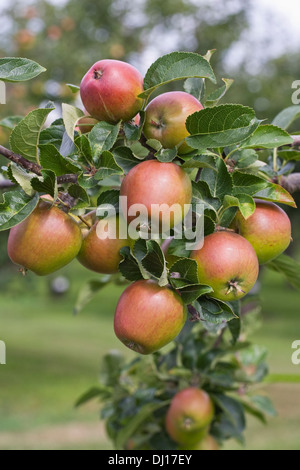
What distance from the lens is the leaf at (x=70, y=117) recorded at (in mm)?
914

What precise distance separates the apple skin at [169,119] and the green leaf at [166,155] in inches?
0.7

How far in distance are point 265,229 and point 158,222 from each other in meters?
0.22

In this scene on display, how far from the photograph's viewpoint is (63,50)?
20.2 ft

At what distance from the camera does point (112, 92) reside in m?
0.87

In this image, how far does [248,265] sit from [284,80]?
36.1 feet

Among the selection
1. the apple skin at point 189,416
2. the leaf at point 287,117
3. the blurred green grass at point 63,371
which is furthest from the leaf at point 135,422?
the leaf at point 287,117

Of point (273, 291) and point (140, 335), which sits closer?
point (140, 335)

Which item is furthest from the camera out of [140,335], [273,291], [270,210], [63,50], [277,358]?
[273,291]

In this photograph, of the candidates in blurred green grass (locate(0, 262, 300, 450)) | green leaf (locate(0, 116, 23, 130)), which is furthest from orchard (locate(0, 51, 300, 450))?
blurred green grass (locate(0, 262, 300, 450))

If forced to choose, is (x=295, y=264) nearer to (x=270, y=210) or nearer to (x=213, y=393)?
(x=270, y=210)

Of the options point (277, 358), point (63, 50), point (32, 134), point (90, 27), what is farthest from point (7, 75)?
point (277, 358)

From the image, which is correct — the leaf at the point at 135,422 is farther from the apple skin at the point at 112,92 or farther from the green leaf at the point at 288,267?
the apple skin at the point at 112,92

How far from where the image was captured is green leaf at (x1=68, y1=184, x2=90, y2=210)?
0.90 meters

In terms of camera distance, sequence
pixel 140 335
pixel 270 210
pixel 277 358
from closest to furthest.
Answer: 1. pixel 140 335
2. pixel 270 210
3. pixel 277 358
